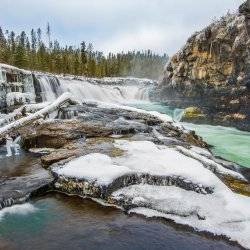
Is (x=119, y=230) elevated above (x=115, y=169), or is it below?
below

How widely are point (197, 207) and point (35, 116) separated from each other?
1033 centimetres

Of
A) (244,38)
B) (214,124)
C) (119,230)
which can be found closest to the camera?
(119,230)

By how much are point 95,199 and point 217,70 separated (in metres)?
32.5

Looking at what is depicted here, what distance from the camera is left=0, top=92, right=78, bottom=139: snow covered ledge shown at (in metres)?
15.2

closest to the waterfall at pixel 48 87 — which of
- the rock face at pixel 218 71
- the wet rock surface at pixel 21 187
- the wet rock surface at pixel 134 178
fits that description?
the rock face at pixel 218 71

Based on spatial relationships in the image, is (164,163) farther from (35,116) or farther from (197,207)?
(35,116)

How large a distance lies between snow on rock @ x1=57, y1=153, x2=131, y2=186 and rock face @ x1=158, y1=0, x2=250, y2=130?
73.6ft

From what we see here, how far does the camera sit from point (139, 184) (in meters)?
9.39

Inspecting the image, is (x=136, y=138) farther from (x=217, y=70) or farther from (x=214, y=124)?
(x=217, y=70)

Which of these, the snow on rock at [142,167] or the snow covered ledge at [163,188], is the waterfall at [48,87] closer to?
the snow on rock at [142,167]

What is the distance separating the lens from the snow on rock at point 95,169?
9242 millimetres

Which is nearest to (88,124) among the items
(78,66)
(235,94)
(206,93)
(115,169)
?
(115,169)

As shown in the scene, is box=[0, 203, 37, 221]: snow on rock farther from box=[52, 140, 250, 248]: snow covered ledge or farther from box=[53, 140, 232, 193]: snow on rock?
box=[53, 140, 232, 193]: snow on rock

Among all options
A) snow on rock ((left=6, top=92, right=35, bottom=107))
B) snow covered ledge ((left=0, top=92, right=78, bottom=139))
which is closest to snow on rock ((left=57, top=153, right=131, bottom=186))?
snow covered ledge ((left=0, top=92, right=78, bottom=139))
